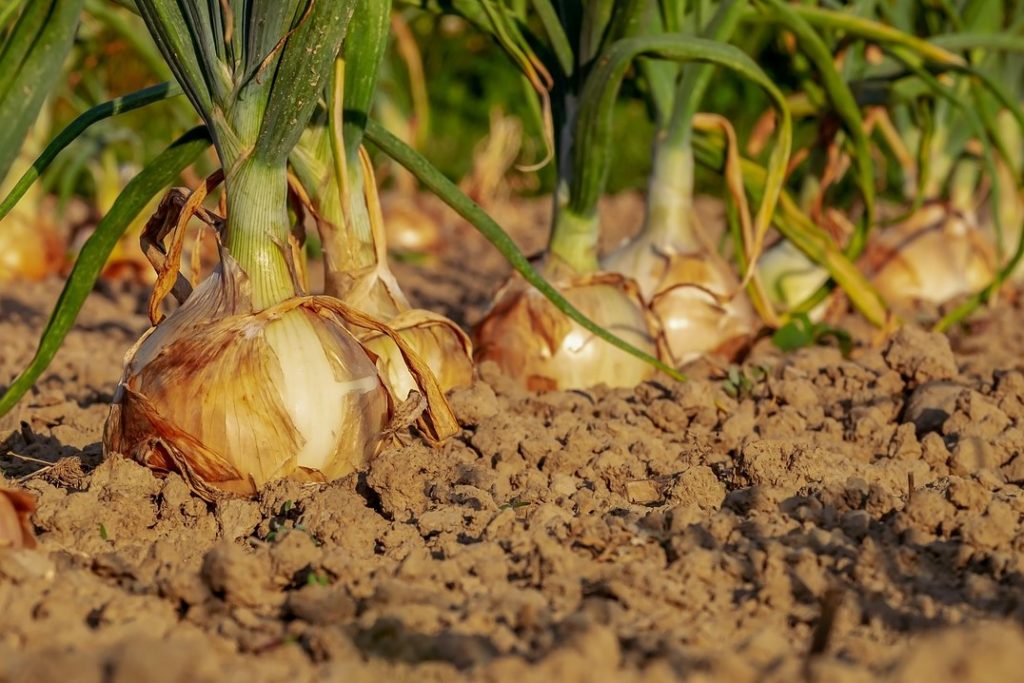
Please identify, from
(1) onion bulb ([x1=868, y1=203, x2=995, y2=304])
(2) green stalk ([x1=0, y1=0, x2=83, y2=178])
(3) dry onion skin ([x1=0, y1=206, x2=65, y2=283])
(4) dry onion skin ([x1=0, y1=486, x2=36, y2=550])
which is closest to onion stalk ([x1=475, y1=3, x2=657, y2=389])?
(2) green stalk ([x1=0, y1=0, x2=83, y2=178])

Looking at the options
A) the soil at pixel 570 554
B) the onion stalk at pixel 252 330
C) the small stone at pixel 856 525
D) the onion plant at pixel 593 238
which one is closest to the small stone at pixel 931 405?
the soil at pixel 570 554

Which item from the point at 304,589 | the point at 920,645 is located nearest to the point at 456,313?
the point at 304,589

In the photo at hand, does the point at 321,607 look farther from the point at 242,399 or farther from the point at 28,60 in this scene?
the point at 28,60

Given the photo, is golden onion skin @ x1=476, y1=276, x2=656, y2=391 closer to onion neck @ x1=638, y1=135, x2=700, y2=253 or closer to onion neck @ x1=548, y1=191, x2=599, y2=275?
onion neck @ x1=548, y1=191, x2=599, y2=275

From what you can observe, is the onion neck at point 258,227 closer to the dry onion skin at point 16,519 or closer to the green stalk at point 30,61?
the green stalk at point 30,61

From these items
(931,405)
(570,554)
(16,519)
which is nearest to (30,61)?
(16,519)

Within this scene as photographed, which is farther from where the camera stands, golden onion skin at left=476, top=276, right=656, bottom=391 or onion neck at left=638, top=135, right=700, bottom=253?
onion neck at left=638, top=135, right=700, bottom=253
